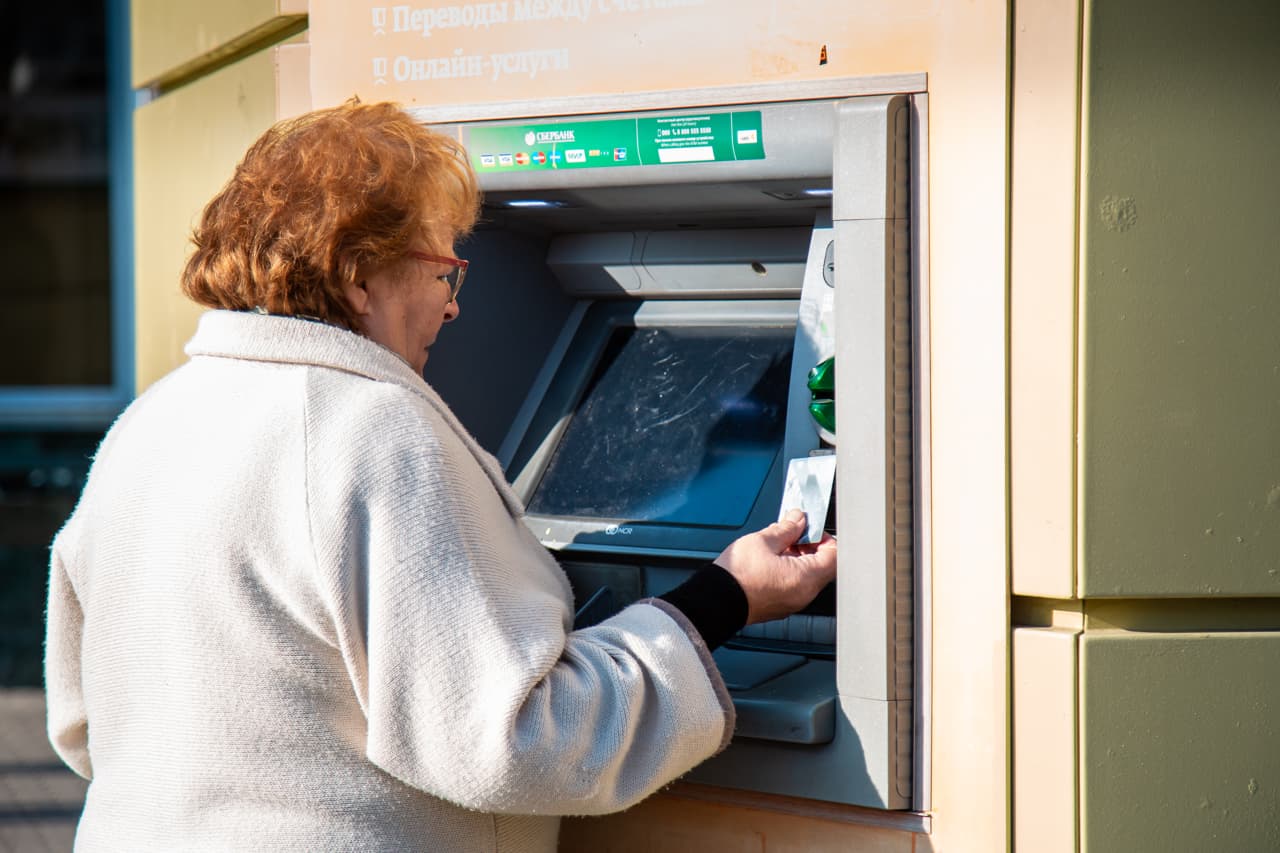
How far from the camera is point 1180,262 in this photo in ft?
5.53

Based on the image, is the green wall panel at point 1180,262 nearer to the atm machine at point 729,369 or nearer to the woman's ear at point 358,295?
the atm machine at point 729,369

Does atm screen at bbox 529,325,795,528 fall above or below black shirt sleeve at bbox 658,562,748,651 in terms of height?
above

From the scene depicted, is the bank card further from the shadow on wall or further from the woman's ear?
the shadow on wall

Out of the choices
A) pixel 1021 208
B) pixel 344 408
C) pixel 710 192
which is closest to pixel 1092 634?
pixel 1021 208

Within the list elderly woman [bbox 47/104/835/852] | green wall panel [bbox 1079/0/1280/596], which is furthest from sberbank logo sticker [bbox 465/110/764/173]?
green wall panel [bbox 1079/0/1280/596]

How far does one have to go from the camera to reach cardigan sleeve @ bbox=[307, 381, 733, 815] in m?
1.45

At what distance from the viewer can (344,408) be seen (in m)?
1.52

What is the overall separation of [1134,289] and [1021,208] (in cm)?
17

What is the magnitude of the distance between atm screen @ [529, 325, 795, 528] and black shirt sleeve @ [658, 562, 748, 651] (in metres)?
0.35

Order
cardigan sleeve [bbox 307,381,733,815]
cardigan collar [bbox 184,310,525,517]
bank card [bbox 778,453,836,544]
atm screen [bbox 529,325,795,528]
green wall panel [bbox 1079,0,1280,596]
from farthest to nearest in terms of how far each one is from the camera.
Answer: atm screen [bbox 529,325,795,528], bank card [bbox 778,453,836,544], green wall panel [bbox 1079,0,1280,596], cardigan collar [bbox 184,310,525,517], cardigan sleeve [bbox 307,381,733,815]

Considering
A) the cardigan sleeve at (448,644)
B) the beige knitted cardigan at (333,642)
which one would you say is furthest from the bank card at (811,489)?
the cardigan sleeve at (448,644)

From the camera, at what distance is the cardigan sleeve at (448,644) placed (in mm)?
1454

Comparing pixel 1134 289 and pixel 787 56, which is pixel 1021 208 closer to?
pixel 1134 289

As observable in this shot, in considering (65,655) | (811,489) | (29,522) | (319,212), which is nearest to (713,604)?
(811,489)
